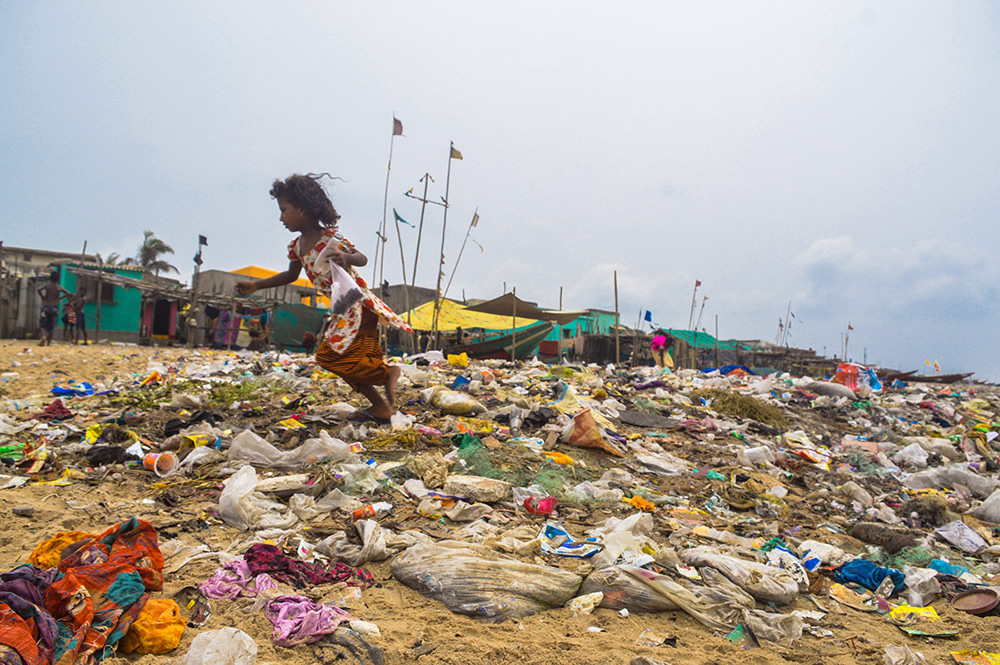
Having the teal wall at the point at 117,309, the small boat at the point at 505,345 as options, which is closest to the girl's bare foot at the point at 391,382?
the small boat at the point at 505,345

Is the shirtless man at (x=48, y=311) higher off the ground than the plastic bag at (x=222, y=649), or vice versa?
the shirtless man at (x=48, y=311)

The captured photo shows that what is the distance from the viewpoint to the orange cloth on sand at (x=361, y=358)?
3211 millimetres

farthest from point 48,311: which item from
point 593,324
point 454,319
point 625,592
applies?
point 593,324

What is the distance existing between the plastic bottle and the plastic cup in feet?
3.89

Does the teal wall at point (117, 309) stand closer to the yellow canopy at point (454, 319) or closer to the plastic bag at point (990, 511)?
the yellow canopy at point (454, 319)

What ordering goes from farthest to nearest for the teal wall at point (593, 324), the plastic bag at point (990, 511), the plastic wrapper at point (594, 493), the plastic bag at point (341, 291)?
the teal wall at point (593, 324)
the plastic bag at point (990, 511)
the plastic bag at point (341, 291)
the plastic wrapper at point (594, 493)

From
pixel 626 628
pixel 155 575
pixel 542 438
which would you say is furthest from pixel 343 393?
pixel 626 628

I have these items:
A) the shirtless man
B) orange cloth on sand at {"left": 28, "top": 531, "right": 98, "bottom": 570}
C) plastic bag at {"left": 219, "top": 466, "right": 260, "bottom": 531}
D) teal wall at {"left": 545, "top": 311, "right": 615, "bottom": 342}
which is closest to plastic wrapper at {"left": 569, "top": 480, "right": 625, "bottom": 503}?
plastic bag at {"left": 219, "top": 466, "right": 260, "bottom": 531}

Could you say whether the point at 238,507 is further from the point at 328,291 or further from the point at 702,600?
the point at 702,600

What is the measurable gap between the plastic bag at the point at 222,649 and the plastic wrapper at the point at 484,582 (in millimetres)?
562

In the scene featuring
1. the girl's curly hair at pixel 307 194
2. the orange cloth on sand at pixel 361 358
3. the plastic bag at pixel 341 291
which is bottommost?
the orange cloth on sand at pixel 361 358

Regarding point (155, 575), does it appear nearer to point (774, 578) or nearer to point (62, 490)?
point (62, 490)

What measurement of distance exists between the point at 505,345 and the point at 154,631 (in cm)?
1094

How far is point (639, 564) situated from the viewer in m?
1.94
